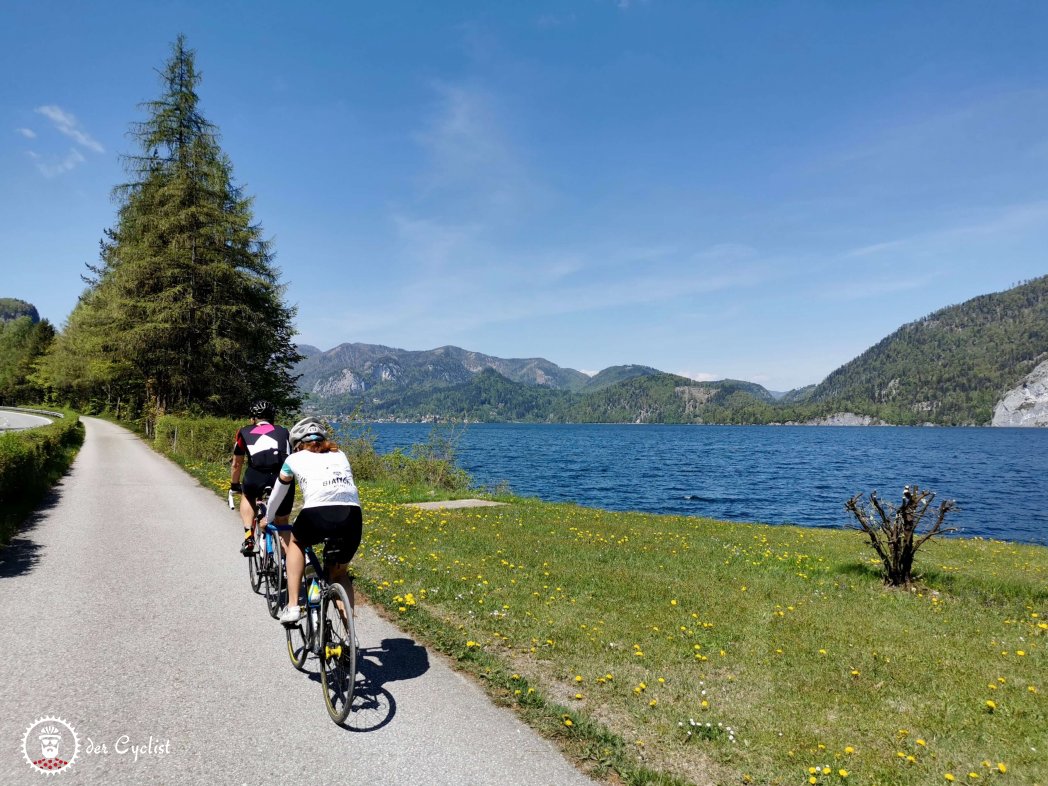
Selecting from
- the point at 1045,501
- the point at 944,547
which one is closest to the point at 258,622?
the point at 944,547

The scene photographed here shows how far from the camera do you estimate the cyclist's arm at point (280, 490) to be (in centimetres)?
567

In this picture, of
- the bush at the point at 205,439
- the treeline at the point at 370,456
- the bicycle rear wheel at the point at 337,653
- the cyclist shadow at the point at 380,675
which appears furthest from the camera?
the bush at the point at 205,439

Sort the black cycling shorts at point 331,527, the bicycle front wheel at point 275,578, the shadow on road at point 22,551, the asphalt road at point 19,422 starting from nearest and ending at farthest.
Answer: the black cycling shorts at point 331,527 < the bicycle front wheel at point 275,578 < the shadow on road at point 22,551 < the asphalt road at point 19,422

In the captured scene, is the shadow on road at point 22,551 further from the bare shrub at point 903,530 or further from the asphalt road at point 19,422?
the asphalt road at point 19,422

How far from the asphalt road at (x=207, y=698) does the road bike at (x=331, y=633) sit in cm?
21

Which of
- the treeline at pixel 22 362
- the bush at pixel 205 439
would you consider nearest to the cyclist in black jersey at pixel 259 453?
the bush at pixel 205 439

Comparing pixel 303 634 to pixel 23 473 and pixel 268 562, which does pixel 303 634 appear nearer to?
pixel 268 562

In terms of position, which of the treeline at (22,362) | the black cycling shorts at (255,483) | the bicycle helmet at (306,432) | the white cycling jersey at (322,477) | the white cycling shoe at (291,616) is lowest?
the white cycling shoe at (291,616)

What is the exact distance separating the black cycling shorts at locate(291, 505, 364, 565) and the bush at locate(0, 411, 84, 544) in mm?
9554

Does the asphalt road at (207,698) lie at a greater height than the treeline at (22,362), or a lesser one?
lesser

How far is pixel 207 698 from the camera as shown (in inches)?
209

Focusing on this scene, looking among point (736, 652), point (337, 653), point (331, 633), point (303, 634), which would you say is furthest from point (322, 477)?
point (736, 652)

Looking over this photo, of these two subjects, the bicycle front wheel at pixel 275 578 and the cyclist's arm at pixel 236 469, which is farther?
the cyclist's arm at pixel 236 469

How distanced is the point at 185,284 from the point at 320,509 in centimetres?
3305
